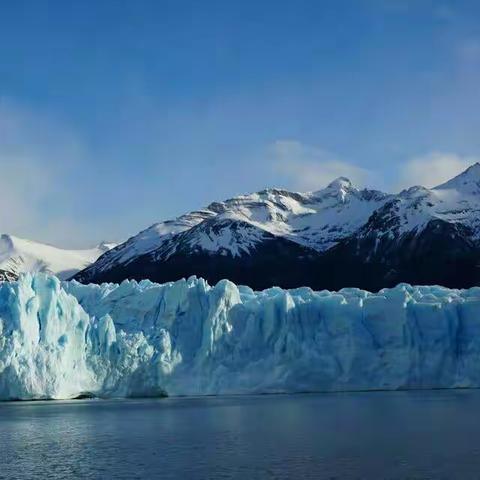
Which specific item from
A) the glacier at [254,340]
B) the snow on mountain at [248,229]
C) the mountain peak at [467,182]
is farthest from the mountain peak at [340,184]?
the glacier at [254,340]

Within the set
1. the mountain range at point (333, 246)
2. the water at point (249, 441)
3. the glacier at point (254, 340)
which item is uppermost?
the mountain range at point (333, 246)

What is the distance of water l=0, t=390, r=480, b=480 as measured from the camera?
1897 centimetres

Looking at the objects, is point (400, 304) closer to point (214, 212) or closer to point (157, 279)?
point (157, 279)

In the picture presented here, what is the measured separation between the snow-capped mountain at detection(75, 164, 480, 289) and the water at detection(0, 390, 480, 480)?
2547 inches

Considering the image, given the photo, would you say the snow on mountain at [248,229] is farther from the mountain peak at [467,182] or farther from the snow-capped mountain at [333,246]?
the mountain peak at [467,182]

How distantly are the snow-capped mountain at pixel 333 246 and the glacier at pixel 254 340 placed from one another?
1978 inches

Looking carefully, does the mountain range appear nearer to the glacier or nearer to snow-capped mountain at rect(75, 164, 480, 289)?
snow-capped mountain at rect(75, 164, 480, 289)

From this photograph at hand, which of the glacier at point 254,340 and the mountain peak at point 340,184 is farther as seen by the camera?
the mountain peak at point 340,184

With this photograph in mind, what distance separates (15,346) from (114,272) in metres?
88.7

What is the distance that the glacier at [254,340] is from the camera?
42344 millimetres

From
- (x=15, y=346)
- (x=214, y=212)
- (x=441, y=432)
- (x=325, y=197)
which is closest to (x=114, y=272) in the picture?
(x=214, y=212)

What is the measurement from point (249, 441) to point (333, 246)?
9983cm

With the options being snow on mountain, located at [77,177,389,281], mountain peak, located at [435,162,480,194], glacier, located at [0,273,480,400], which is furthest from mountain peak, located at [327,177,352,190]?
glacier, located at [0,273,480,400]

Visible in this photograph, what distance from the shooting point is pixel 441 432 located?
25.1m
